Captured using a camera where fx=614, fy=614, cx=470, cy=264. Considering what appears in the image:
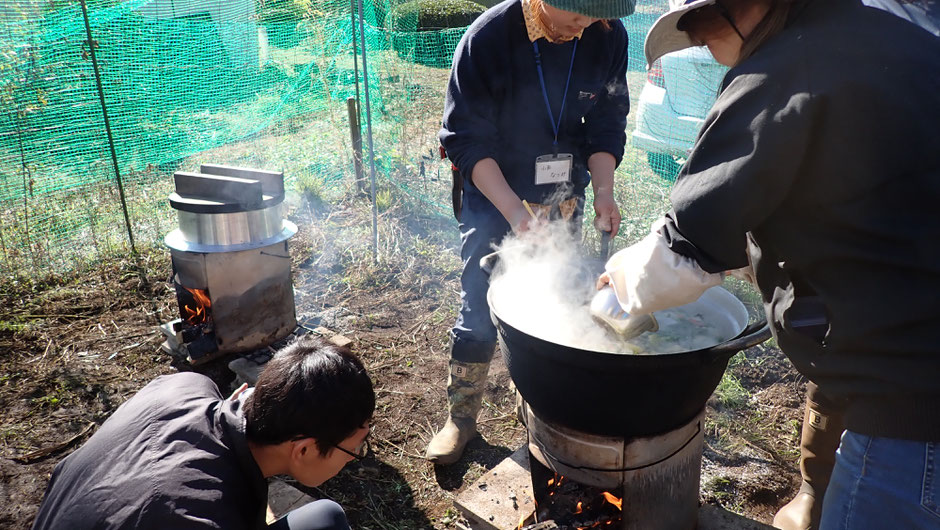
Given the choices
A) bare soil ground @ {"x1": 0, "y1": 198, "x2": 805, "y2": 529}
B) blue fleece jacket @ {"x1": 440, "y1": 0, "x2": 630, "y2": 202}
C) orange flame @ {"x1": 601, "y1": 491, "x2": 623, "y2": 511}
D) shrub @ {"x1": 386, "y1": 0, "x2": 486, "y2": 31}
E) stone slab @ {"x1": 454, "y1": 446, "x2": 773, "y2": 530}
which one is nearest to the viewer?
orange flame @ {"x1": 601, "y1": 491, "x2": 623, "y2": 511}

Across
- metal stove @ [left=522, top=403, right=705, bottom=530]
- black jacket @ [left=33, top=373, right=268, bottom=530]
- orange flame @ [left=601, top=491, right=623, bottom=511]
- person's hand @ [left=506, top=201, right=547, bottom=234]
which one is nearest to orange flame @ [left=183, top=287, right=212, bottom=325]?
black jacket @ [left=33, top=373, right=268, bottom=530]

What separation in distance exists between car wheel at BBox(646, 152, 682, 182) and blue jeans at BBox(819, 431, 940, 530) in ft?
14.2

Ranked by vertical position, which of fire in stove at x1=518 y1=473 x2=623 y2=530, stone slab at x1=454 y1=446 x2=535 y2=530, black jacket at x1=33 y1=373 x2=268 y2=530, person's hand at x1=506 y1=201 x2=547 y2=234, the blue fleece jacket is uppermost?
the blue fleece jacket

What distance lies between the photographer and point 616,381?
1.94 meters

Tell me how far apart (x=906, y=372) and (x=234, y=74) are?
676 cm

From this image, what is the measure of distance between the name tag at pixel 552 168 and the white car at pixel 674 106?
2.64m

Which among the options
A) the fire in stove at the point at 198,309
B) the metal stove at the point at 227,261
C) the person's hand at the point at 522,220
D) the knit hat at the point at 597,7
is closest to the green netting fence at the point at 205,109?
the metal stove at the point at 227,261

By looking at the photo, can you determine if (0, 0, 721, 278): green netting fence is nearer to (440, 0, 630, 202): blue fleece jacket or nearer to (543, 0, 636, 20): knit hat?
(440, 0, 630, 202): blue fleece jacket

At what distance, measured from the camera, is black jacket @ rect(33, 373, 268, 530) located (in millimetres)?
1627

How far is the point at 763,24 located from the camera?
5.04ft

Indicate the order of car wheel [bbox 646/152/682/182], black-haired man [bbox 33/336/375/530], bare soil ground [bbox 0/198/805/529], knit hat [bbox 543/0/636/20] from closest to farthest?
black-haired man [bbox 33/336/375/530] < knit hat [bbox 543/0/636/20] < bare soil ground [bbox 0/198/805/529] < car wheel [bbox 646/152/682/182]

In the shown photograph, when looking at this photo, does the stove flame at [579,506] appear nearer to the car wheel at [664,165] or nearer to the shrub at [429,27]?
the car wheel at [664,165]

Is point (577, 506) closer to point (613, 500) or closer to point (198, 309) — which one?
point (613, 500)

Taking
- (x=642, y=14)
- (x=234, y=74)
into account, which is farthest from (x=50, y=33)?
(x=642, y=14)
